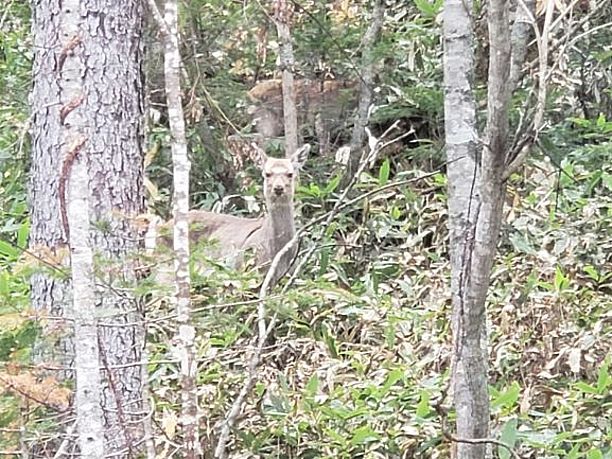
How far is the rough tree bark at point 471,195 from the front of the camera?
278cm

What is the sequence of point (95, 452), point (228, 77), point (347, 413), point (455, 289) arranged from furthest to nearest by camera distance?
point (228, 77) < point (347, 413) < point (455, 289) < point (95, 452)

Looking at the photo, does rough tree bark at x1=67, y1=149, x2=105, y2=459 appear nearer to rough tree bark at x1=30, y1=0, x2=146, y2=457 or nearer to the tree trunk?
the tree trunk

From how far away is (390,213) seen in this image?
24.1 ft

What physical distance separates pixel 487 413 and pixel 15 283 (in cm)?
269

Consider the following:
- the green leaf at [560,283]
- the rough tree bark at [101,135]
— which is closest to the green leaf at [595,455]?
the green leaf at [560,283]

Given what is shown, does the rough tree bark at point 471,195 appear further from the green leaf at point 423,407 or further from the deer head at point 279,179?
the deer head at point 279,179

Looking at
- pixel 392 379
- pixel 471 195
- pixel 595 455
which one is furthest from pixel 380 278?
pixel 471 195

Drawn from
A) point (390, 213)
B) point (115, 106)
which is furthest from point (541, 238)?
point (115, 106)

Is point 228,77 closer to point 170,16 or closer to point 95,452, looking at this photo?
point 170,16

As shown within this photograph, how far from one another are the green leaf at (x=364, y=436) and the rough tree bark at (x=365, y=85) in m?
3.32

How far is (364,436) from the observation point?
4727mm

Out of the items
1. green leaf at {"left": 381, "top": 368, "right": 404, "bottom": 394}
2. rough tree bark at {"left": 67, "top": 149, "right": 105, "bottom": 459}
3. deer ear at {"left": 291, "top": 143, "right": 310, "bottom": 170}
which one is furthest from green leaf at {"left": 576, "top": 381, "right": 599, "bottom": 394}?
deer ear at {"left": 291, "top": 143, "right": 310, "bottom": 170}

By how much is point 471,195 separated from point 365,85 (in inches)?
192

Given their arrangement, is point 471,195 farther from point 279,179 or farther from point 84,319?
point 279,179
